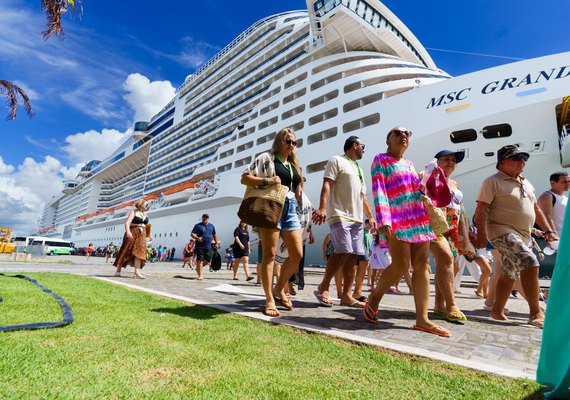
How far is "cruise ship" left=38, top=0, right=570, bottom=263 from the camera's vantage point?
33.0ft

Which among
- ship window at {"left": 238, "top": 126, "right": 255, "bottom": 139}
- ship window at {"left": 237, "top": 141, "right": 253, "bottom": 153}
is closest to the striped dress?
ship window at {"left": 237, "top": 141, "right": 253, "bottom": 153}

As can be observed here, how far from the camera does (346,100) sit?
15586 millimetres

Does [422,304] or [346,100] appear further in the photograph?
[346,100]

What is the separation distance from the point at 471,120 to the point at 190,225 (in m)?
20.4

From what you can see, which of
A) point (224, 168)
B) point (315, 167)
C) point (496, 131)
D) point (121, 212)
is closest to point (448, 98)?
point (496, 131)

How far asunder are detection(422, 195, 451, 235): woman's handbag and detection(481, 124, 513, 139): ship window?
956 centimetres

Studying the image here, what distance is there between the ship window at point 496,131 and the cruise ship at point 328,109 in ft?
0.15

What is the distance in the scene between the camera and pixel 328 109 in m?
16.5

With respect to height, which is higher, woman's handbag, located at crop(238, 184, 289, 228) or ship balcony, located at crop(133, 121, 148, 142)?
ship balcony, located at crop(133, 121, 148, 142)

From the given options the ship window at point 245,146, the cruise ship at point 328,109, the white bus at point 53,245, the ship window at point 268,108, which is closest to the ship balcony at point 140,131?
the cruise ship at point 328,109

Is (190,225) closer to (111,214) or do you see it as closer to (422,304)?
(111,214)

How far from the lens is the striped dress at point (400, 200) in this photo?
268 cm

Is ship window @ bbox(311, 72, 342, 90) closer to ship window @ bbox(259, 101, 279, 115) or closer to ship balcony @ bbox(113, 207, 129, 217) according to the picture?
ship window @ bbox(259, 101, 279, 115)

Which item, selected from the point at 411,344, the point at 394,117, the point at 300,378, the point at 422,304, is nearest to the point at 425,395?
the point at 300,378
